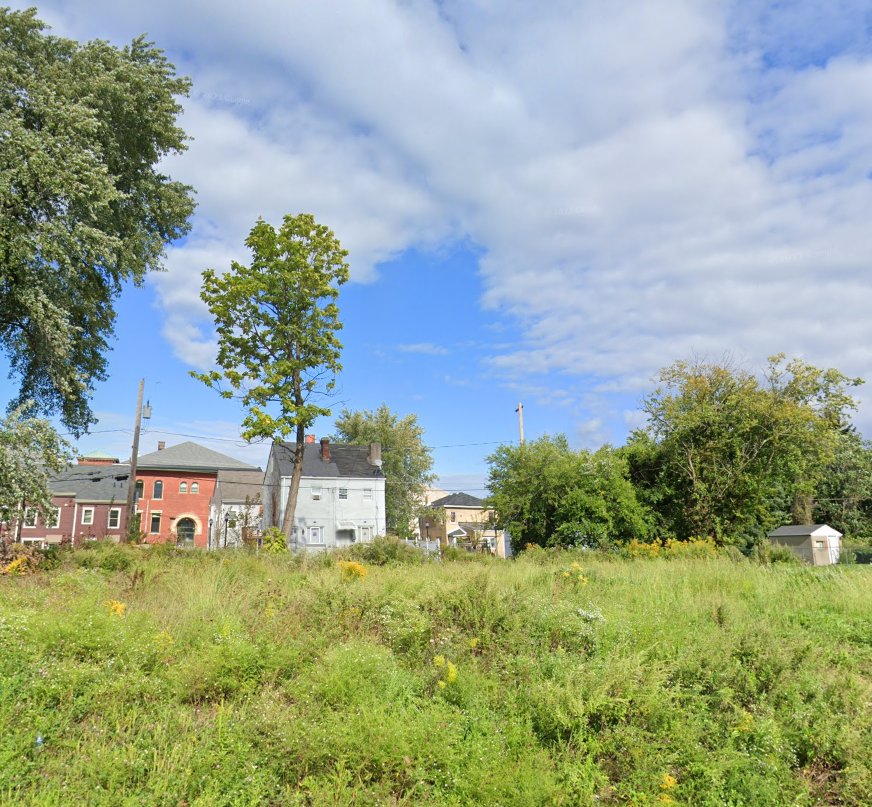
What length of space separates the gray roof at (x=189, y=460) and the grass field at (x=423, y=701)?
46154 millimetres

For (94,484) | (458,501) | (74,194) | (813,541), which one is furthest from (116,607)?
(458,501)

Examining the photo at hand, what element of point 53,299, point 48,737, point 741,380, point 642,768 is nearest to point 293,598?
point 48,737

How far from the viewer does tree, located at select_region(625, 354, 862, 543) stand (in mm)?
23812

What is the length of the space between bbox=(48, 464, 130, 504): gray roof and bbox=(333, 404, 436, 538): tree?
1972 cm

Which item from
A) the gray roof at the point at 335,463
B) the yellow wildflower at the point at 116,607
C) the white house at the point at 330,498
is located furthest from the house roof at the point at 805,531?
the gray roof at the point at 335,463

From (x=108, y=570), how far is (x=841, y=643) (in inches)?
415

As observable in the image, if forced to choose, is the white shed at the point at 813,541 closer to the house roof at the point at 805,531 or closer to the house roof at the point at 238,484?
the house roof at the point at 805,531

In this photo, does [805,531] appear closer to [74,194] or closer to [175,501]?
[74,194]

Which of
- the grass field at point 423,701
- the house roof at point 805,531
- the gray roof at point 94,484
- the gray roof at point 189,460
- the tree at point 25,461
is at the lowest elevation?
the grass field at point 423,701

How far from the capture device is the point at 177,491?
5081 centimetres

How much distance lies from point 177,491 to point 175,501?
809 millimetres

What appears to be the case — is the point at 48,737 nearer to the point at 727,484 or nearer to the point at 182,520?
the point at 727,484

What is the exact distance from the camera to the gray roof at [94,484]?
45112 millimetres

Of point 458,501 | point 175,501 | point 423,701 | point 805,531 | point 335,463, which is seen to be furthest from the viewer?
point 458,501
